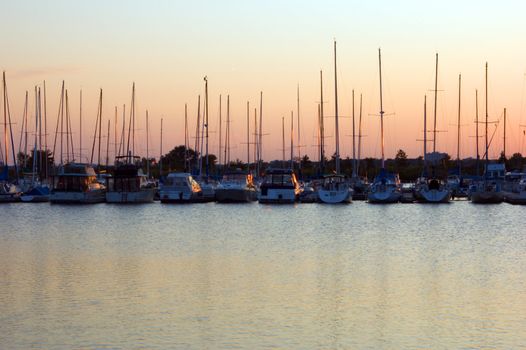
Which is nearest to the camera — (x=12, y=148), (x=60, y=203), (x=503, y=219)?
(x=503, y=219)

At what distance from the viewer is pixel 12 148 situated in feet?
320

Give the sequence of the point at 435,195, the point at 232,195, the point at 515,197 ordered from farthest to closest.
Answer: the point at 515,197 → the point at 232,195 → the point at 435,195

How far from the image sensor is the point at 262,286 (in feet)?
104

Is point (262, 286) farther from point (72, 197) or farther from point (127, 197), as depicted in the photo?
point (127, 197)

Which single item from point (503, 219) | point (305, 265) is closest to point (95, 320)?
point (305, 265)

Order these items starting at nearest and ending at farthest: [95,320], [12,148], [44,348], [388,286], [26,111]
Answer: [44,348]
[95,320]
[388,286]
[12,148]
[26,111]

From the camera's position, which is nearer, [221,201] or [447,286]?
[447,286]

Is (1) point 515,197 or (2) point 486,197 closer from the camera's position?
(2) point 486,197

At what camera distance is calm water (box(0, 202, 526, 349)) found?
23250 mm

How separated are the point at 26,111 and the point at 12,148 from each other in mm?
7607

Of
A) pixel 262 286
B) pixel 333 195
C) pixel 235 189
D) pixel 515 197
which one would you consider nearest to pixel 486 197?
pixel 515 197

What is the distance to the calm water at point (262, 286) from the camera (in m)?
23.2

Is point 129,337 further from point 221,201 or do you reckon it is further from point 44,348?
point 221,201

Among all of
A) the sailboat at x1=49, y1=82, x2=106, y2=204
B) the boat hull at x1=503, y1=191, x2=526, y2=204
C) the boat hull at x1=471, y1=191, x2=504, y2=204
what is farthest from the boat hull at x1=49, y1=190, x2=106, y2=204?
the boat hull at x1=503, y1=191, x2=526, y2=204
